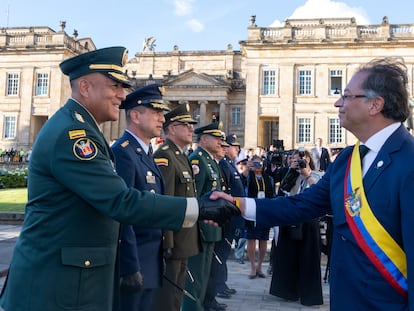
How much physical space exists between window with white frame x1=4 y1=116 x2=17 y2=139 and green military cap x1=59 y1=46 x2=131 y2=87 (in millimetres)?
42298

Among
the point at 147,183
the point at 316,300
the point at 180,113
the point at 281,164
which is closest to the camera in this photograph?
the point at 147,183

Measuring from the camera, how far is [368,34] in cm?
3488

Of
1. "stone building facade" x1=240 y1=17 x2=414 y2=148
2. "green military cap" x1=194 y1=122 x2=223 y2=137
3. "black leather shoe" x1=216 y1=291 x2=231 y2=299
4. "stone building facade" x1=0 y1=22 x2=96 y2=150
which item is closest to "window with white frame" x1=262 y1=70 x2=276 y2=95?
"stone building facade" x1=240 y1=17 x2=414 y2=148

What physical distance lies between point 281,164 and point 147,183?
7.56m

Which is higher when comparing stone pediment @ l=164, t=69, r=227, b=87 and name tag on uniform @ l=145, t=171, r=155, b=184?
stone pediment @ l=164, t=69, r=227, b=87

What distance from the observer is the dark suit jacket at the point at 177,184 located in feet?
12.7

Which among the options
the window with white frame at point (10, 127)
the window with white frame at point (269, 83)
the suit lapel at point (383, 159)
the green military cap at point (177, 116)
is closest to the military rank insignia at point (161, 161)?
the green military cap at point (177, 116)

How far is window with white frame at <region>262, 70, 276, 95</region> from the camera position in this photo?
35.9 m

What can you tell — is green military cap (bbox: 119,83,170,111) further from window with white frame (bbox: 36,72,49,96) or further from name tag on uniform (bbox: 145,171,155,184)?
window with white frame (bbox: 36,72,49,96)

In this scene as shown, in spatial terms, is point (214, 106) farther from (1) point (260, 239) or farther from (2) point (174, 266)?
(2) point (174, 266)

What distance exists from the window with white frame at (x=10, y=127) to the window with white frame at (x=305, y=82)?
91.2 ft

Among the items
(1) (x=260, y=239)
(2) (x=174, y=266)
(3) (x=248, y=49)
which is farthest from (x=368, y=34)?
(2) (x=174, y=266)

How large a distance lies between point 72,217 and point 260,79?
34846mm

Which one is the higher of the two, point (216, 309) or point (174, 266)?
point (174, 266)
